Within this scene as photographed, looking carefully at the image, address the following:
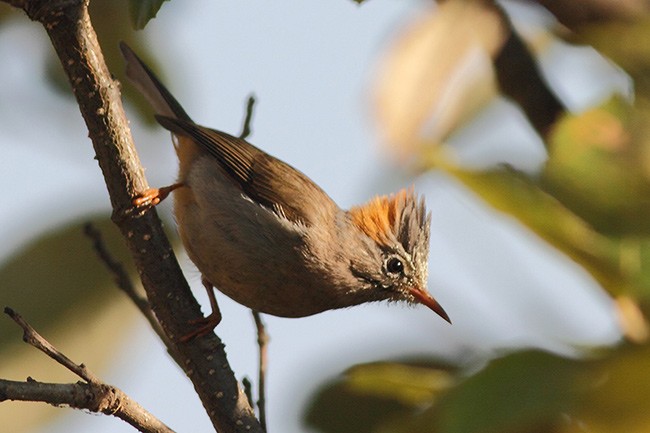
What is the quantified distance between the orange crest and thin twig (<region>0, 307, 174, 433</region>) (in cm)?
223

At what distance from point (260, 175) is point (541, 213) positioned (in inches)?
124

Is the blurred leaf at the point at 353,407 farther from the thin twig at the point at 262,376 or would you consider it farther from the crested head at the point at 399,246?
the crested head at the point at 399,246

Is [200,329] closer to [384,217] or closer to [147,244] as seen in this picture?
[147,244]

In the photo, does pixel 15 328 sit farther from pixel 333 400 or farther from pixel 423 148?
pixel 423 148

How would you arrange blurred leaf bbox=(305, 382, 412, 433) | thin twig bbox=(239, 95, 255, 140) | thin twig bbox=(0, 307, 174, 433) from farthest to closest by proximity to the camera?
thin twig bbox=(239, 95, 255, 140), blurred leaf bbox=(305, 382, 412, 433), thin twig bbox=(0, 307, 174, 433)

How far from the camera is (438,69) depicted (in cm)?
349

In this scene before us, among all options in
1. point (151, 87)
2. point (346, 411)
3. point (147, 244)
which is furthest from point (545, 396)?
point (151, 87)

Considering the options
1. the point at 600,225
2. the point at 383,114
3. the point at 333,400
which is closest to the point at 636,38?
the point at 600,225

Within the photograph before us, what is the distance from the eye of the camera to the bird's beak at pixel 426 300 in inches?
191

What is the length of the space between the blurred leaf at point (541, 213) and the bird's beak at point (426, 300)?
3134 mm

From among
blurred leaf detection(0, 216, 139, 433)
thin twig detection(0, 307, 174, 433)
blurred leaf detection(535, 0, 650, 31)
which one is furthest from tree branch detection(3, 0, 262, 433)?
blurred leaf detection(535, 0, 650, 31)

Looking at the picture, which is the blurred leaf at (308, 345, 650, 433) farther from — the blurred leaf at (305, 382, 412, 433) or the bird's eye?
the bird's eye

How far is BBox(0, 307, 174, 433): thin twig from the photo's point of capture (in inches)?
103

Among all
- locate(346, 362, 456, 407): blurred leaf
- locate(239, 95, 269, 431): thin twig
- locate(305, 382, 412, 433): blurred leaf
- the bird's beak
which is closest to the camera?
locate(346, 362, 456, 407): blurred leaf
